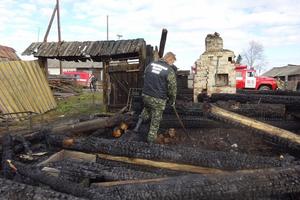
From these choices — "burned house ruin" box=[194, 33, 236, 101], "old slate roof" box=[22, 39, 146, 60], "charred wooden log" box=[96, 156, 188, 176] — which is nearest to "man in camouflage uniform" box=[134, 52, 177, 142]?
"charred wooden log" box=[96, 156, 188, 176]

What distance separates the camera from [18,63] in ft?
39.8

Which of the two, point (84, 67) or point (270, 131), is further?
point (84, 67)

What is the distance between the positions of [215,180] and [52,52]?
10.6 metres

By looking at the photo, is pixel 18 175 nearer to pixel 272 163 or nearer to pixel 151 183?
pixel 151 183

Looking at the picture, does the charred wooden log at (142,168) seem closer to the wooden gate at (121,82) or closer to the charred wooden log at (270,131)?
the charred wooden log at (270,131)

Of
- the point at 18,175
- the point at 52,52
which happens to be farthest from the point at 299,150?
the point at 52,52

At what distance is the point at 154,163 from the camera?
452 centimetres

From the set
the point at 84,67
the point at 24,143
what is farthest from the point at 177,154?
the point at 84,67

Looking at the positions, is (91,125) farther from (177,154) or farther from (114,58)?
(114,58)

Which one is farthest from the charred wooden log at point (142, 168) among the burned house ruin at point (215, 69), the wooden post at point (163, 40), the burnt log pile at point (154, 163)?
the wooden post at point (163, 40)

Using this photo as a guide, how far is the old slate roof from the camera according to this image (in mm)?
11148

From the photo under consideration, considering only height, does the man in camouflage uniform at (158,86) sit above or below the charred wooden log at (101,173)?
above

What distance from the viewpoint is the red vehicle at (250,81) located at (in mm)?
19672

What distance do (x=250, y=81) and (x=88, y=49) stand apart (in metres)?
12.8
